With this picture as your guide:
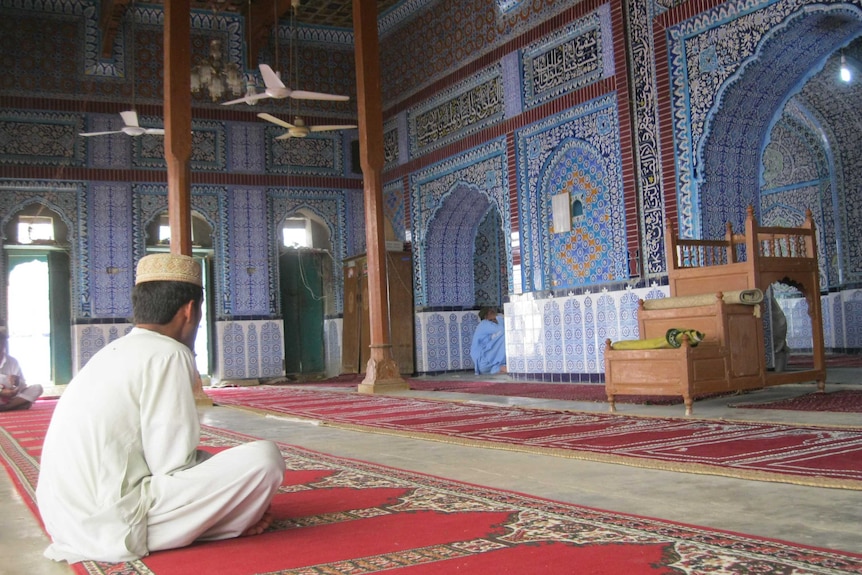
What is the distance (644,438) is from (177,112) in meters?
5.79

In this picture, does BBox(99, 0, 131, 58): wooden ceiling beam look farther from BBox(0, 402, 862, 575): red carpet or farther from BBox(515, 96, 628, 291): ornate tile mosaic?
BBox(0, 402, 862, 575): red carpet

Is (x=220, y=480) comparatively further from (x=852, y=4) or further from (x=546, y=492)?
(x=852, y=4)

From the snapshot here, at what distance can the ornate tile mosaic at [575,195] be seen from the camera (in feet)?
25.9

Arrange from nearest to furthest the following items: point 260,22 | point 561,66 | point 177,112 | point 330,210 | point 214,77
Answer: point 177,112 < point 561,66 < point 214,77 < point 260,22 < point 330,210

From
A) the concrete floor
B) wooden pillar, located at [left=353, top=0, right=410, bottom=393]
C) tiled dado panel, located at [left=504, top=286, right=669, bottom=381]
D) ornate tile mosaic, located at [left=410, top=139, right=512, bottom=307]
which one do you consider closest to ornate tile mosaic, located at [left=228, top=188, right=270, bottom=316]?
ornate tile mosaic, located at [left=410, top=139, right=512, bottom=307]

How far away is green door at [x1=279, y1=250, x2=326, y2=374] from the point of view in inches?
506

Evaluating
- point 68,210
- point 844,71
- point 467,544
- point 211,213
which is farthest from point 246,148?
point 467,544

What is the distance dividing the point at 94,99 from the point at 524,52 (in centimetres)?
585

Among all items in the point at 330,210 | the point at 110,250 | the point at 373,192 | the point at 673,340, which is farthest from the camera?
the point at 330,210

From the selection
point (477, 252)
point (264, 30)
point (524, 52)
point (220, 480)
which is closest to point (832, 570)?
point (220, 480)

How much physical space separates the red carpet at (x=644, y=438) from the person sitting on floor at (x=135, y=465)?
1698 millimetres

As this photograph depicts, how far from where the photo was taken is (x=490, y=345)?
35.1ft

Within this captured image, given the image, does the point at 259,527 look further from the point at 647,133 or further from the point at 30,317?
the point at 30,317

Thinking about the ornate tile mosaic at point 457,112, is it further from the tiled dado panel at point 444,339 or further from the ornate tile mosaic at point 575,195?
the tiled dado panel at point 444,339
